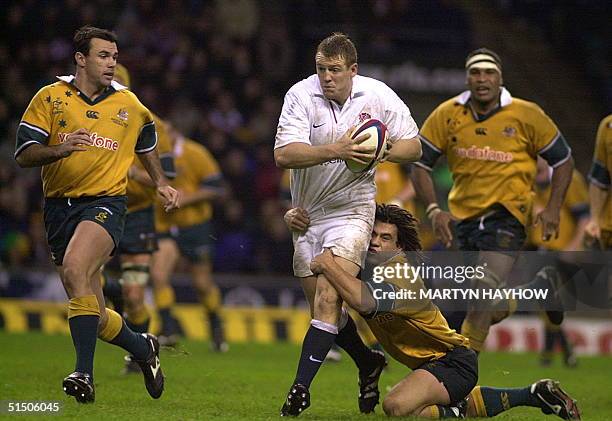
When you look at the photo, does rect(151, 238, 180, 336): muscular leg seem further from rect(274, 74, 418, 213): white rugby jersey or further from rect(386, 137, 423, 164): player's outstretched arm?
rect(386, 137, 423, 164): player's outstretched arm

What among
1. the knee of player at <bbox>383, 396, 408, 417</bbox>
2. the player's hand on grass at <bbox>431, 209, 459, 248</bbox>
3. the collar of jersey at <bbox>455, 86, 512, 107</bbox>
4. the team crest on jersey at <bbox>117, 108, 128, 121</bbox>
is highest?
the collar of jersey at <bbox>455, 86, 512, 107</bbox>

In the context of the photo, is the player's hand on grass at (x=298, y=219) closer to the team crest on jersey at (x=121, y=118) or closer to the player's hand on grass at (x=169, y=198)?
the player's hand on grass at (x=169, y=198)

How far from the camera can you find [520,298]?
9.88 m

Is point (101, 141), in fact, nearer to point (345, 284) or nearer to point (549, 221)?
point (345, 284)

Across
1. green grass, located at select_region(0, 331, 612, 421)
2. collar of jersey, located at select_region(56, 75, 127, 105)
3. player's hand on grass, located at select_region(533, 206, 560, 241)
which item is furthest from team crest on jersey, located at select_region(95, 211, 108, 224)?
player's hand on grass, located at select_region(533, 206, 560, 241)

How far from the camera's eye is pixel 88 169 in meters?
7.50

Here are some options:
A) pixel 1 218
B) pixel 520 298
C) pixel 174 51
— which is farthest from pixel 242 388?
pixel 174 51

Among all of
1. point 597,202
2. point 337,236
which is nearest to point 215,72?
point 597,202

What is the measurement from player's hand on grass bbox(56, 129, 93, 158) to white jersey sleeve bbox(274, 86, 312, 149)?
1.17 meters

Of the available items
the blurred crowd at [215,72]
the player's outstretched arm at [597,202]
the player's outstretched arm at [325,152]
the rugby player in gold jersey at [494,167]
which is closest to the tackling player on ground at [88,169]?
the player's outstretched arm at [325,152]

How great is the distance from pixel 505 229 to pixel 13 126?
9.43 metres

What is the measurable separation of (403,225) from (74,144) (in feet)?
6.70

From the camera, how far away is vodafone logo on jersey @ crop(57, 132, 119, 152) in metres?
7.48

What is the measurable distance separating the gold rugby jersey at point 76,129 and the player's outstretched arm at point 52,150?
5 centimetres
